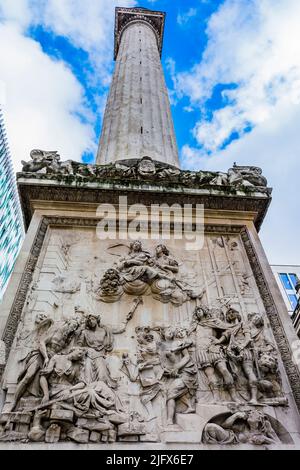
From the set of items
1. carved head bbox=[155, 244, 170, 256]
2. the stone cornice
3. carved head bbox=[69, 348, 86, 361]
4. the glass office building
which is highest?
the glass office building

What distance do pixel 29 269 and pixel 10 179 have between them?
42.4 meters

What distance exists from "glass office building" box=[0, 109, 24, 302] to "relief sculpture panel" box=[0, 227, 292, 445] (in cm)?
3763

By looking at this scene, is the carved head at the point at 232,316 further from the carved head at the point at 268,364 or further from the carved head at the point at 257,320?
the carved head at the point at 268,364

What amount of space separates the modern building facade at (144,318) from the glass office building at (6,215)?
36.6m

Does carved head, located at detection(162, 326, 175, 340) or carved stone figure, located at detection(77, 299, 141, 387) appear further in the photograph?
carved head, located at detection(162, 326, 175, 340)

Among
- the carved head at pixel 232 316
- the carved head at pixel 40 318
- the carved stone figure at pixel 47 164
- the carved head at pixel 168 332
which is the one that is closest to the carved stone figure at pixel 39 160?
the carved stone figure at pixel 47 164

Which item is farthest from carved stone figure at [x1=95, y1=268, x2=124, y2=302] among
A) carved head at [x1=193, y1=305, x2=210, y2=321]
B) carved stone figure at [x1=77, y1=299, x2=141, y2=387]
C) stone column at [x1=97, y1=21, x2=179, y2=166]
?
stone column at [x1=97, y1=21, x2=179, y2=166]

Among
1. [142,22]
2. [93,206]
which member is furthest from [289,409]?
[142,22]

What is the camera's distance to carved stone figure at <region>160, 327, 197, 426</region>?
227 inches

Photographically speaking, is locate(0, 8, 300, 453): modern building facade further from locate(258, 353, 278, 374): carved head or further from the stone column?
the stone column

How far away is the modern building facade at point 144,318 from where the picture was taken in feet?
17.7

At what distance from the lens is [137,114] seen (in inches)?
548

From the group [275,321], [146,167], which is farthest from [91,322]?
[146,167]
